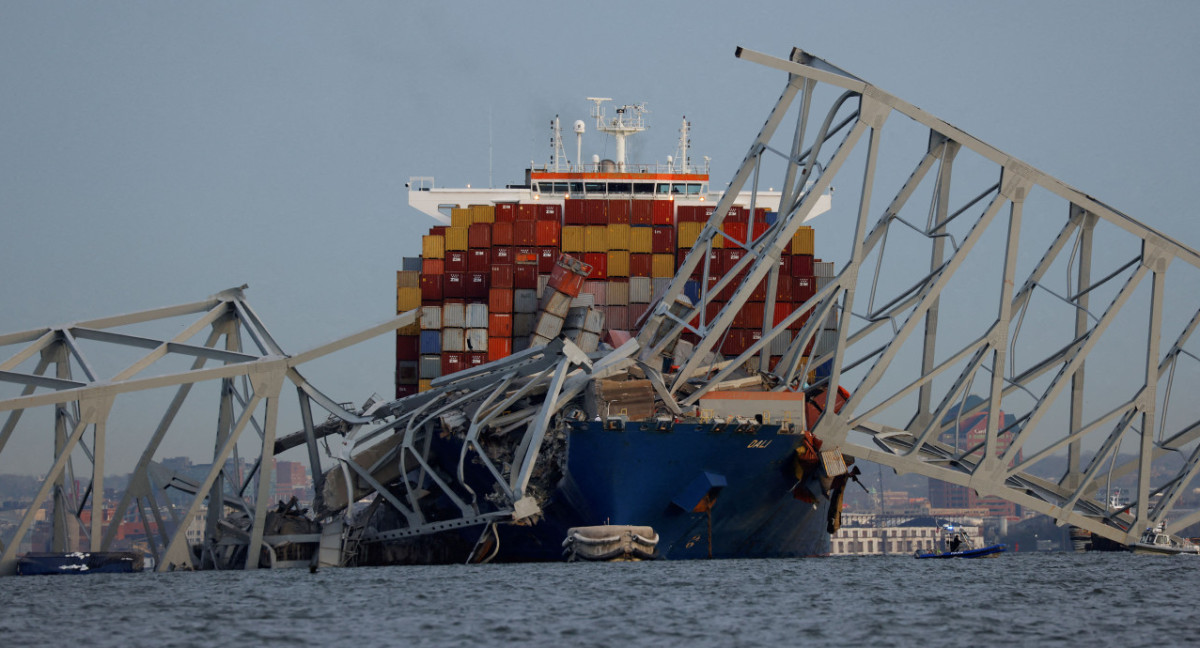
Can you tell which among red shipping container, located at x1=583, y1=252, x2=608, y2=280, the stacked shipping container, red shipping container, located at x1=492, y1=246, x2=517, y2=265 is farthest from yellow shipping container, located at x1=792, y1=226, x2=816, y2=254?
red shipping container, located at x1=492, y1=246, x2=517, y2=265

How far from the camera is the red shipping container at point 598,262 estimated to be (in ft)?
179

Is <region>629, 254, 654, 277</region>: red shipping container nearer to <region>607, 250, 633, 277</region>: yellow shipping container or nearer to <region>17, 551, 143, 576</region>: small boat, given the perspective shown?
<region>607, 250, 633, 277</region>: yellow shipping container

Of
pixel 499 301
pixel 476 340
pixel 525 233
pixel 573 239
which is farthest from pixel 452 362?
pixel 573 239

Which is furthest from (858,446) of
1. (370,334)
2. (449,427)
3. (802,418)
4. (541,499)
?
(370,334)

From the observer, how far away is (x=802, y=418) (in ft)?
133

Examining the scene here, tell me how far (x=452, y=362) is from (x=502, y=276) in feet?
13.4

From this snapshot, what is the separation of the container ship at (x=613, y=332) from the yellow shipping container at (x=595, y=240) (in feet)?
0.17

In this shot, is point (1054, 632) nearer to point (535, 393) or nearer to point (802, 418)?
point (802, 418)

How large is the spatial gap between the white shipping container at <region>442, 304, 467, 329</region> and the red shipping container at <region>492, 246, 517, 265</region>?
119 inches

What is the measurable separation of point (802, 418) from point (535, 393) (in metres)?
8.66

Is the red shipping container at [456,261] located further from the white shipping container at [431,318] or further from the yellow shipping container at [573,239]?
the yellow shipping container at [573,239]

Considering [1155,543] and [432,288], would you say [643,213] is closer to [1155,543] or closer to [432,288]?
[432,288]

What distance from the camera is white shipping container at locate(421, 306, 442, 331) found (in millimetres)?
54094

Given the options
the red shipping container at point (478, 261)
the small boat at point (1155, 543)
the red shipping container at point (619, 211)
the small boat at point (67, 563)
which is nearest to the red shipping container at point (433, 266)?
the red shipping container at point (478, 261)
